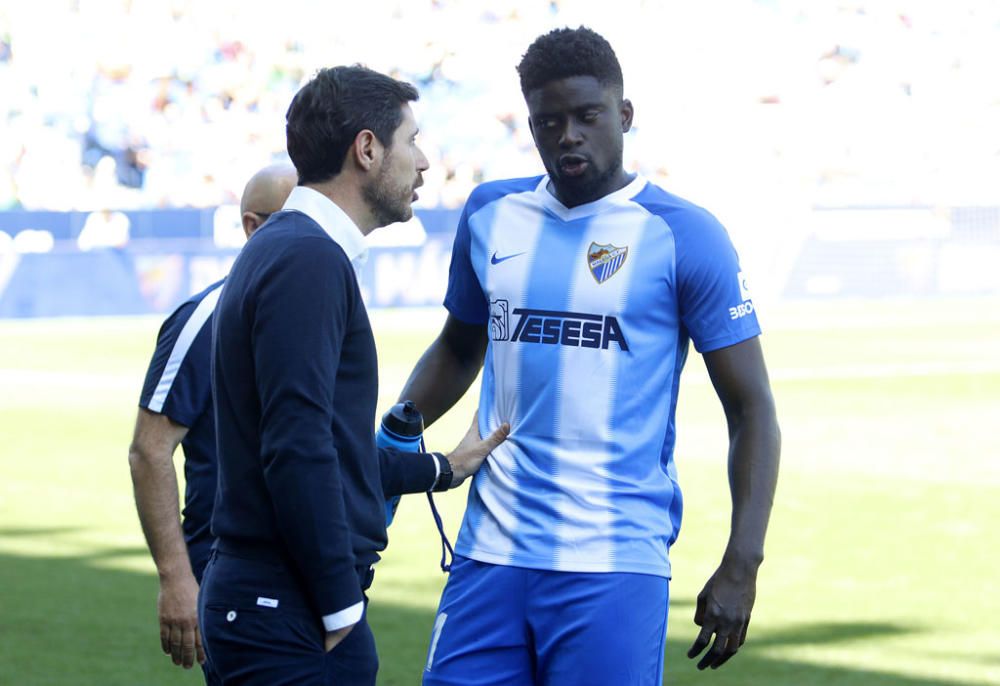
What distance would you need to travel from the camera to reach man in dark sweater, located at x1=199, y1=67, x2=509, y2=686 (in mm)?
2623

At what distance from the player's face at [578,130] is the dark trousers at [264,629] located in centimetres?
111

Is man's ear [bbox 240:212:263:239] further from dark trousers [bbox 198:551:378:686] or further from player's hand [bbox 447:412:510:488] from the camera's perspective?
dark trousers [bbox 198:551:378:686]

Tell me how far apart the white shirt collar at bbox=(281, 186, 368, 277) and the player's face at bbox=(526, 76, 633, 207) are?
0.61 metres

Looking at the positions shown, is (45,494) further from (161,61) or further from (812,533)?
(161,61)

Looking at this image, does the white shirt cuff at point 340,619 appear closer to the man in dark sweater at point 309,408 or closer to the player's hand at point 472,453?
the man in dark sweater at point 309,408

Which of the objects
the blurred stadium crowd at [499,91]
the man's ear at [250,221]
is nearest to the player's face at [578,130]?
the man's ear at [250,221]

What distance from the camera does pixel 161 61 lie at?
1181 inches

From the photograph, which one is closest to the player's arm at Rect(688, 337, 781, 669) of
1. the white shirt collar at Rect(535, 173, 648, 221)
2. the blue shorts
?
the blue shorts

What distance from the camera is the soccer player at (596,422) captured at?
3197 mm

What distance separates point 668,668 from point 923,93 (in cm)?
3235

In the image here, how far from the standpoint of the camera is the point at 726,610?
10.3ft

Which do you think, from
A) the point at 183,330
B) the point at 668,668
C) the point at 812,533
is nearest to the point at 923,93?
the point at 812,533

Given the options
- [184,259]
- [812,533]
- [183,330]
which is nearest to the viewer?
[183,330]

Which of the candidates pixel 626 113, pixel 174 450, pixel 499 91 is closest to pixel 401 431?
pixel 174 450
